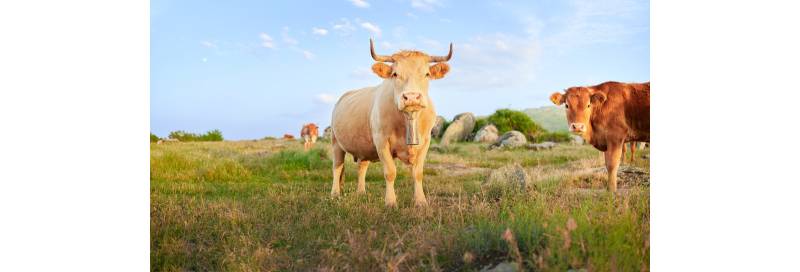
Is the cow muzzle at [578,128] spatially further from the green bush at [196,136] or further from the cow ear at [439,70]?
the green bush at [196,136]

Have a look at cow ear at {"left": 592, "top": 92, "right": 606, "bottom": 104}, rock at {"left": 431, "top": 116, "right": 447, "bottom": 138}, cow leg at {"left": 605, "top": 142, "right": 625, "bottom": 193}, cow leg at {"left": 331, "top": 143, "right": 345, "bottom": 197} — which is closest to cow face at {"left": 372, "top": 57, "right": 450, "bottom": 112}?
cow ear at {"left": 592, "top": 92, "right": 606, "bottom": 104}

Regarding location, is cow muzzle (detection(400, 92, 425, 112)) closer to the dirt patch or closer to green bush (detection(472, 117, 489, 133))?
the dirt patch

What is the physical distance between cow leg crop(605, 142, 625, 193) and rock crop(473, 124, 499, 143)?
1840 mm

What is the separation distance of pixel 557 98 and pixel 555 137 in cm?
180

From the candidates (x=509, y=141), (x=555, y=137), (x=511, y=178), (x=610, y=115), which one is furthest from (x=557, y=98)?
(x=509, y=141)

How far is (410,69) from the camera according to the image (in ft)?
14.3

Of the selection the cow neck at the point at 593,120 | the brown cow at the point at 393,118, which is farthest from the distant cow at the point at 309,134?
the cow neck at the point at 593,120

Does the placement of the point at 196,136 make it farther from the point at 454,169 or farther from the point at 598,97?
the point at 598,97

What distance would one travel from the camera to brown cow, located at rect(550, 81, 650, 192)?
4727 mm

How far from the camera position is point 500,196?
4.71 meters

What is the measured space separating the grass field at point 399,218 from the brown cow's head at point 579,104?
477 millimetres

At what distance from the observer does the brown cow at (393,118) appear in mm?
4359

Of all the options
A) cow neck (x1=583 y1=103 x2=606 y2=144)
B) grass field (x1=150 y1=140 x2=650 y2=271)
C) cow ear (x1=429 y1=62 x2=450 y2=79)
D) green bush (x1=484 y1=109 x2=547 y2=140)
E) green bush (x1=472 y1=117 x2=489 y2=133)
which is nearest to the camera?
grass field (x1=150 y1=140 x2=650 y2=271)
